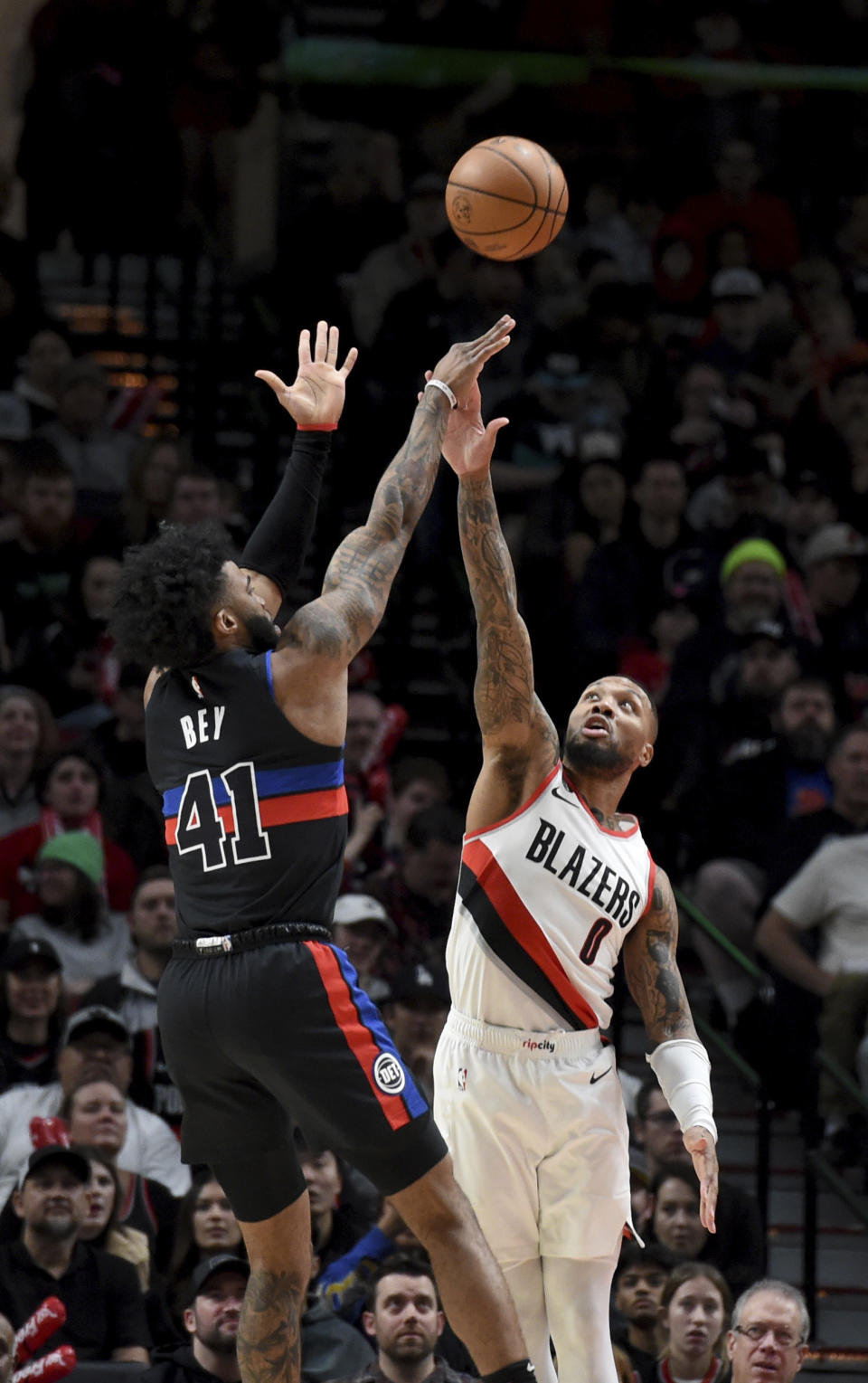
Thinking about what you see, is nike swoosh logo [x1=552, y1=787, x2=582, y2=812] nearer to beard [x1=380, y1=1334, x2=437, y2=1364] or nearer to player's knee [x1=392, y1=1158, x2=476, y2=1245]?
player's knee [x1=392, y1=1158, x2=476, y2=1245]

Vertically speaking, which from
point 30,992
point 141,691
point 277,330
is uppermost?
point 277,330

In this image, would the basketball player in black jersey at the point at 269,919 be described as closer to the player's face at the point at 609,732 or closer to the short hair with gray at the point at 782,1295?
the player's face at the point at 609,732

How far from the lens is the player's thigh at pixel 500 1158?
5.70 m

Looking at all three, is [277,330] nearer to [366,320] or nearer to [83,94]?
[366,320]

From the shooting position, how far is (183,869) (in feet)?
17.3

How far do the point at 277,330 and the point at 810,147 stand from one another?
5384mm

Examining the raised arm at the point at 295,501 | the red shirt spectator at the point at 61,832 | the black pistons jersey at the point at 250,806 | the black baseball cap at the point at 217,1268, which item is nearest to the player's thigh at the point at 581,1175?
the black pistons jersey at the point at 250,806

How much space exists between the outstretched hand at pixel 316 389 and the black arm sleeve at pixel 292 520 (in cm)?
5

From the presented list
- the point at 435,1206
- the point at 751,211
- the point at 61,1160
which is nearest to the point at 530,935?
the point at 435,1206

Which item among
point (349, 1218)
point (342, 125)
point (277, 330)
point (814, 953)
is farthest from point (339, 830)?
point (342, 125)

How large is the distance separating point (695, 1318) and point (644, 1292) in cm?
53

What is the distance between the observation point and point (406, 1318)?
23.1 feet

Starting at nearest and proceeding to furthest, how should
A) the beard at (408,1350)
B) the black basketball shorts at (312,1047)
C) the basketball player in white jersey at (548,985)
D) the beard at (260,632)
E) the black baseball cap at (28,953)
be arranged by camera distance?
the black basketball shorts at (312,1047) → the beard at (260,632) → the basketball player in white jersey at (548,985) → the beard at (408,1350) → the black baseball cap at (28,953)

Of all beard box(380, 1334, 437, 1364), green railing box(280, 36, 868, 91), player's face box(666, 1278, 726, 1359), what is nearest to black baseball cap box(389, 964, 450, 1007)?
player's face box(666, 1278, 726, 1359)
